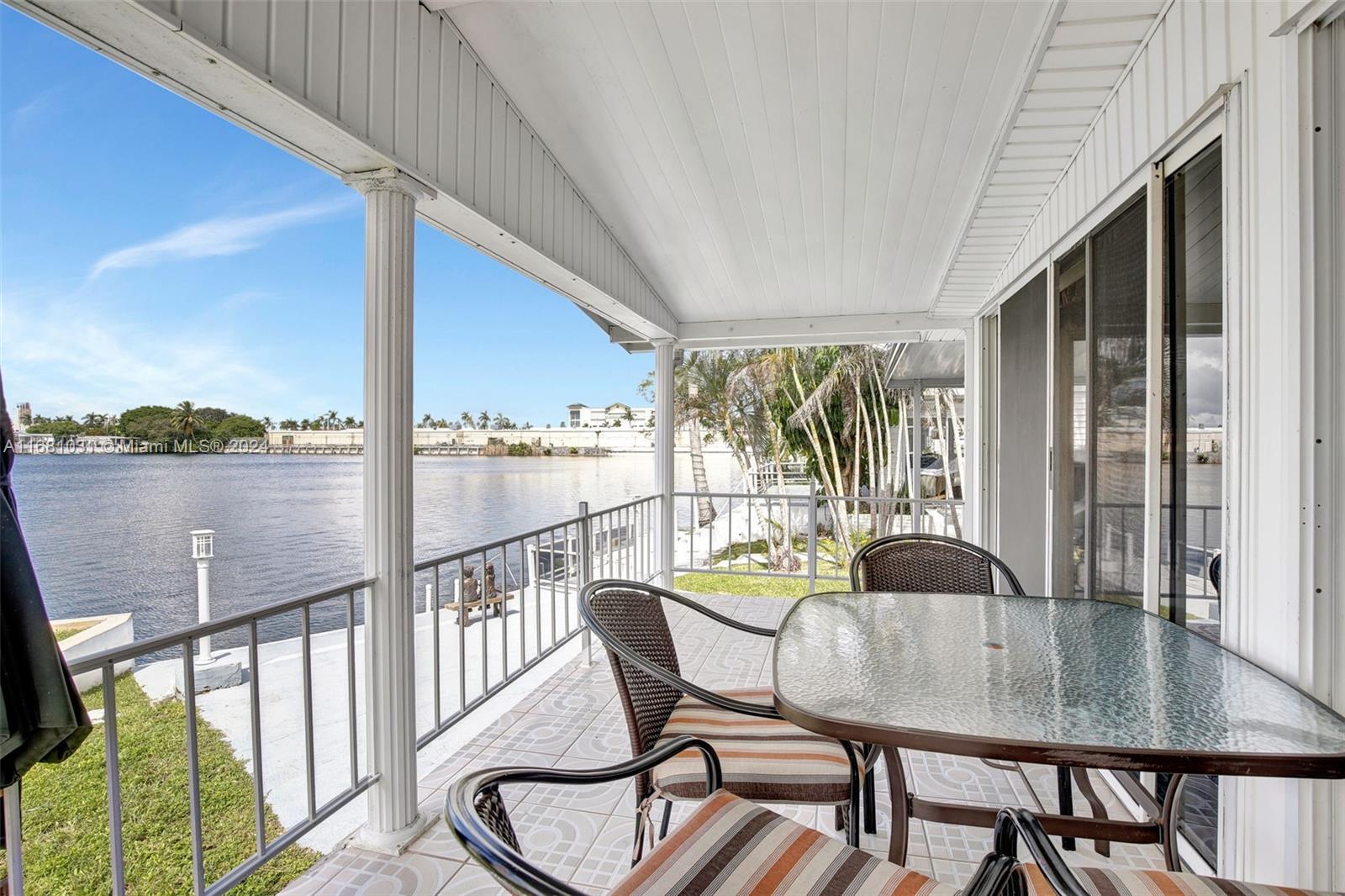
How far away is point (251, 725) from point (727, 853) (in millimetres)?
1317

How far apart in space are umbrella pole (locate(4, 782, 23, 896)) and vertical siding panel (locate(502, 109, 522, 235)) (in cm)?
205

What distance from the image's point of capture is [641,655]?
5.41ft

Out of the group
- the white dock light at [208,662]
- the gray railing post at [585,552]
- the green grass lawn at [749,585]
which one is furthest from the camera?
the green grass lawn at [749,585]

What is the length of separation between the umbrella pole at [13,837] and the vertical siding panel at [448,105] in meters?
1.79

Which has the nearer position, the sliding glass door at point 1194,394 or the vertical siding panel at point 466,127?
the sliding glass door at point 1194,394

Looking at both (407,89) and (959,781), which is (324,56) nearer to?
(407,89)

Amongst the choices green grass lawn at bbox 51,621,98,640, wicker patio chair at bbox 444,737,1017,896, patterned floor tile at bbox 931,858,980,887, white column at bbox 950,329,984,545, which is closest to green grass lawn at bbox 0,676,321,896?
green grass lawn at bbox 51,621,98,640

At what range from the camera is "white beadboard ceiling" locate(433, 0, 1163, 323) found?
1.78 m

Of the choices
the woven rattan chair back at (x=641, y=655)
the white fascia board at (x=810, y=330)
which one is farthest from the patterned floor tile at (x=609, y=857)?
the white fascia board at (x=810, y=330)

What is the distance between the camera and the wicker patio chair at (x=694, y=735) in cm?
138

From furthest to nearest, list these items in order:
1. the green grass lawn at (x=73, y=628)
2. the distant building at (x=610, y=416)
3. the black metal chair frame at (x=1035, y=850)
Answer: the distant building at (x=610, y=416) → the green grass lawn at (x=73, y=628) → the black metal chair frame at (x=1035, y=850)

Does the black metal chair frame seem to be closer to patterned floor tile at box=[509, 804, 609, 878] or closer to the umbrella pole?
patterned floor tile at box=[509, 804, 609, 878]

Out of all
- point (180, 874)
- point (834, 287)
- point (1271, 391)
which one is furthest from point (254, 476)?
point (1271, 391)

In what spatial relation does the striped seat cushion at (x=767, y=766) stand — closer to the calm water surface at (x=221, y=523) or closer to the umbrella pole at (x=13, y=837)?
the umbrella pole at (x=13, y=837)
